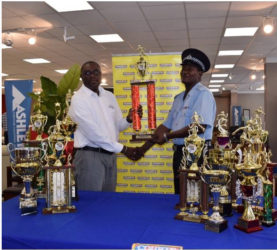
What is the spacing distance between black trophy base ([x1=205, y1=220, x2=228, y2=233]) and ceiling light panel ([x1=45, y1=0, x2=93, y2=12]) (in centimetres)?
393

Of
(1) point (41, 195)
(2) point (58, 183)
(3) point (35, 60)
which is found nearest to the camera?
(2) point (58, 183)

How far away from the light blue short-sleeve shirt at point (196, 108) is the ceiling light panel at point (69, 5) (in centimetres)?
283

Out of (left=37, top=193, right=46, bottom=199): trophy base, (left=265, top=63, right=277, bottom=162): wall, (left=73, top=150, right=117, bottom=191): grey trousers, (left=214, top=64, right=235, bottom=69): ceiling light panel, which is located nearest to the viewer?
(left=37, top=193, right=46, bottom=199): trophy base

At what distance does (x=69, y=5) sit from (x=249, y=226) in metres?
4.17

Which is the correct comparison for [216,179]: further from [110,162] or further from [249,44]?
[249,44]

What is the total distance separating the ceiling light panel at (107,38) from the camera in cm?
624

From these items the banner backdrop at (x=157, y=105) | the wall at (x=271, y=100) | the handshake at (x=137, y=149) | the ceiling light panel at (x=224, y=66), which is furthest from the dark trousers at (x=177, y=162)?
the ceiling light panel at (x=224, y=66)

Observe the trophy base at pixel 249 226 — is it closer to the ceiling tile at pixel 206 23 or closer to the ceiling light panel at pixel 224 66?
the ceiling tile at pixel 206 23

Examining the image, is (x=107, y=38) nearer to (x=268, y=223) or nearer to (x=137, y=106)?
(x=137, y=106)

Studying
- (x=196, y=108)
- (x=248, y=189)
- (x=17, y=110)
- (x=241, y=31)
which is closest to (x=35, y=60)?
(x=17, y=110)

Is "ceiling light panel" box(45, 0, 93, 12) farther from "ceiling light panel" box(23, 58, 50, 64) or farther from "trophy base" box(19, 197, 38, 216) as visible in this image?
"ceiling light panel" box(23, 58, 50, 64)

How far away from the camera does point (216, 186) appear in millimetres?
1363

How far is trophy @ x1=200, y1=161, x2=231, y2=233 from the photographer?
128 centimetres

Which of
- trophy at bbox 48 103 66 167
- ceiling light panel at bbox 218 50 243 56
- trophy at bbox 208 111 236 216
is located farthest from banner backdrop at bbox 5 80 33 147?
ceiling light panel at bbox 218 50 243 56
